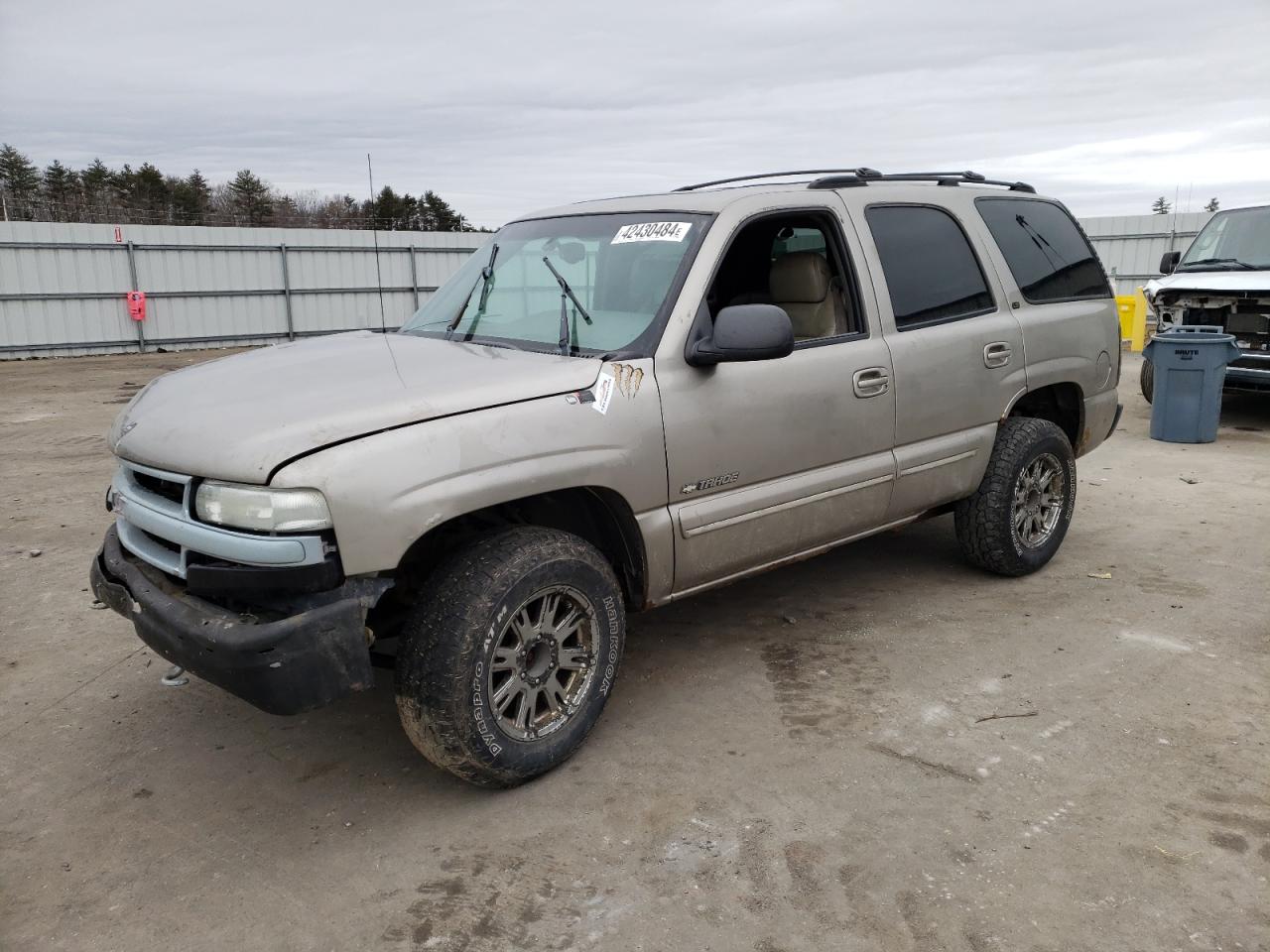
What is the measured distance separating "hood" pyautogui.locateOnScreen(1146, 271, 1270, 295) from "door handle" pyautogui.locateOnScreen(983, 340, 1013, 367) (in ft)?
18.9

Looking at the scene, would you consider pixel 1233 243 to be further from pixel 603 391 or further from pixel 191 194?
pixel 191 194

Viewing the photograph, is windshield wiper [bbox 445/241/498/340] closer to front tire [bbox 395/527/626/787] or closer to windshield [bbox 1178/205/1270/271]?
front tire [bbox 395/527/626/787]

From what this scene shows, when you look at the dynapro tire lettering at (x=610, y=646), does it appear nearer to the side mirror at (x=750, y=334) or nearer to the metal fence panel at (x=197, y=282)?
the side mirror at (x=750, y=334)

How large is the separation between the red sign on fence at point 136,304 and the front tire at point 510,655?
20.0 m

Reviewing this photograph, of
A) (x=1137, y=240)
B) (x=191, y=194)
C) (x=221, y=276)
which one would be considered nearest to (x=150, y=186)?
(x=191, y=194)

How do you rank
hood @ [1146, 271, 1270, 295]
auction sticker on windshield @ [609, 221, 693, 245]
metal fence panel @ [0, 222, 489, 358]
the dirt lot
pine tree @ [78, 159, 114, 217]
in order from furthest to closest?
pine tree @ [78, 159, 114, 217], metal fence panel @ [0, 222, 489, 358], hood @ [1146, 271, 1270, 295], auction sticker on windshield @ [609, 221, 693, 245], the dirt lot

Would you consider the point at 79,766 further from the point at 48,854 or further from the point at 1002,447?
the point at 1002,447

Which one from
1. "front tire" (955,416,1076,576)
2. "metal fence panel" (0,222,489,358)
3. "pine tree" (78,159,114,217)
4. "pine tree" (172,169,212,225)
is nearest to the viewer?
"front tire" (955,416,1076,576)

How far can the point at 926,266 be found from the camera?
449 centimetres

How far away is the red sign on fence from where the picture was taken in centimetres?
2006

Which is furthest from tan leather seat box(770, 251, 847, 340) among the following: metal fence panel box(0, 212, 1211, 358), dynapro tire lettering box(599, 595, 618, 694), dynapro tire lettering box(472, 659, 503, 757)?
metal fence panel box(0, 212, 1211, 358)

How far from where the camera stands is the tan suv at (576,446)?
9.06ft

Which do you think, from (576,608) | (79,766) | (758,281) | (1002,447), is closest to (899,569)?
(1002,447)

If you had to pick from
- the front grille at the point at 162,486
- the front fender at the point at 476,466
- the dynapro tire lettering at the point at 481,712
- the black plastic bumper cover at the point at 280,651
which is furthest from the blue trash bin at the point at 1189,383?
the front grille at the point at 162,486
